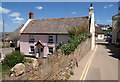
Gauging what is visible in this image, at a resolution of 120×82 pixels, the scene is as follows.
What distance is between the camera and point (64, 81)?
1096 centimetres

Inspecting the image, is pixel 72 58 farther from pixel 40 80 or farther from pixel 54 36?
pixel 54 36

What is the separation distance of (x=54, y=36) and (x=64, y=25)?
9.05 ft

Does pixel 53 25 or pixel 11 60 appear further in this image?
pixel 53 25

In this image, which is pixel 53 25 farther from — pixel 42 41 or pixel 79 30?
pixel 79 30

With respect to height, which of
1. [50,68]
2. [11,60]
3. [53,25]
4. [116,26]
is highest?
[116,26]

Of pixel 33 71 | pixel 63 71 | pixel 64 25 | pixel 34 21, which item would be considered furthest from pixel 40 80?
pixel 34 21

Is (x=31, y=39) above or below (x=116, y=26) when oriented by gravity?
below

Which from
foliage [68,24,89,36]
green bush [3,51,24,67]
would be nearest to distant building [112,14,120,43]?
foliage [68,24,89,36]

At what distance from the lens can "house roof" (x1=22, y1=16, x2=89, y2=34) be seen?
32.0 metres

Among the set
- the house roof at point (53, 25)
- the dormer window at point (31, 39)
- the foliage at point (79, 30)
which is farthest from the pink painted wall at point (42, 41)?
the foliage at point (79, 30)

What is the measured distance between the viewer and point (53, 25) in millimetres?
34062

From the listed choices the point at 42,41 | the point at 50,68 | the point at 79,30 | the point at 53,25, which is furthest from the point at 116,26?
the point at 50,68

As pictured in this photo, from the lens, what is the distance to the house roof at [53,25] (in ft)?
105

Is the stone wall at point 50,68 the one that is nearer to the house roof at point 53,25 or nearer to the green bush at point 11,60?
the green bush at point 11,60
